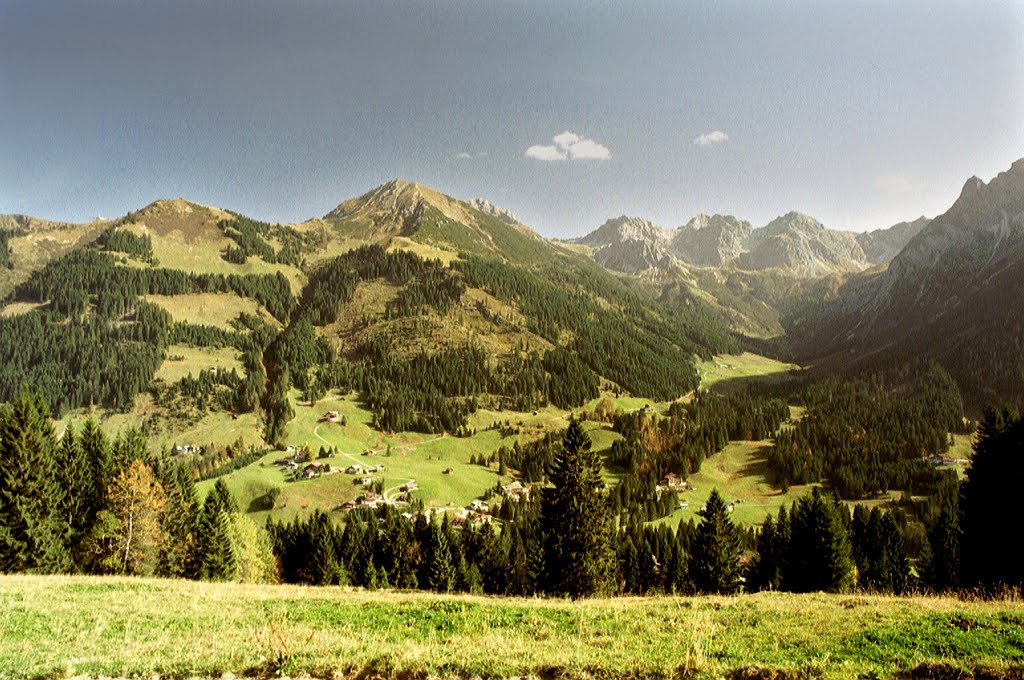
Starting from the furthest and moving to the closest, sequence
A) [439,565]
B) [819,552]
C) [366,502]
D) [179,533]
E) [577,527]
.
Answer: [366,502] → [439,565] → [819,552] → [179,533] → [577,527]

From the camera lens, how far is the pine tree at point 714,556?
66.2 metres

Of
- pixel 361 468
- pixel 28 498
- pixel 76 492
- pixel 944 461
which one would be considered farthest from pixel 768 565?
pixel 944 461

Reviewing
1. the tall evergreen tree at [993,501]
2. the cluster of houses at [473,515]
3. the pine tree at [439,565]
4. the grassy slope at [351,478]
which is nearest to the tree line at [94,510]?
the pine tree at [439,565]

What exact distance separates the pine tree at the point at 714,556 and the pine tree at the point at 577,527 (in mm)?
29189

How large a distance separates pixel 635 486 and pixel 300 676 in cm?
16536

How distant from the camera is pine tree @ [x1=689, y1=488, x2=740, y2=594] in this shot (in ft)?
217

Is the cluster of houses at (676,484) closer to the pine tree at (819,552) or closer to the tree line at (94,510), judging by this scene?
the pine tree at (819,552)

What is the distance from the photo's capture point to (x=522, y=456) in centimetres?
18900

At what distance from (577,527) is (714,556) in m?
33.8

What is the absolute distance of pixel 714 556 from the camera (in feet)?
219

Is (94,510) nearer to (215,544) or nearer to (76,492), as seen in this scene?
(76,492)

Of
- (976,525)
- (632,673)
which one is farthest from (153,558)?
(976,525)

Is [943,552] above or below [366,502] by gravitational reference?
above

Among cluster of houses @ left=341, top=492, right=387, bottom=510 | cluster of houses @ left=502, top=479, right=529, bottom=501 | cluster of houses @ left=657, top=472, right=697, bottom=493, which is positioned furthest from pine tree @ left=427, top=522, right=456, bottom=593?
cluster of houses @ left=657, top=472, right=697, bottom=493
